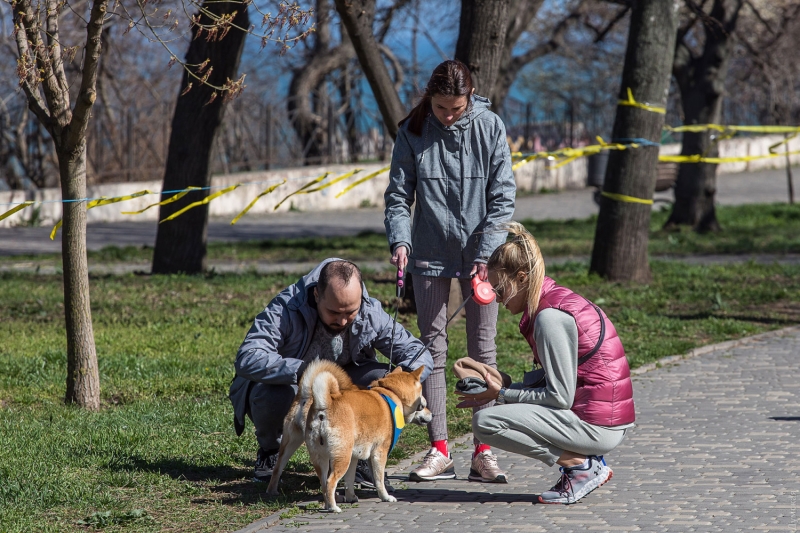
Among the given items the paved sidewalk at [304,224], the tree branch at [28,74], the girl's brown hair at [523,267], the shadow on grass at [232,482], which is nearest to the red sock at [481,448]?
the shadow on grass at [232,482]

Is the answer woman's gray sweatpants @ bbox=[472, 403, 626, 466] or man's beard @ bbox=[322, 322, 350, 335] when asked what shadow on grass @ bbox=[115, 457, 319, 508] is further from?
woman's gray sweatpants @ bbox=[472, 403, 626, 466]

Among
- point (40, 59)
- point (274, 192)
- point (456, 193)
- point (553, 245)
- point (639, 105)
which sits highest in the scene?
point (639, 105)

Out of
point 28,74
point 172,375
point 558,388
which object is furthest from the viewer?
point 172,375

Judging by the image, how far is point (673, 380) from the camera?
7273mm

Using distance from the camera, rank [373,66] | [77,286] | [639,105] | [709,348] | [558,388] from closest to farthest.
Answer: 1. [558,388]
2. [77,286]
3. [709,348]
4. [373,66]
5. [639,105]

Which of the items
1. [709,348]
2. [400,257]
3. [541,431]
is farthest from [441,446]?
[709,348]

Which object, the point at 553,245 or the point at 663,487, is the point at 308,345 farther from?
the point at 553,245

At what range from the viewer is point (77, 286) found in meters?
6.05

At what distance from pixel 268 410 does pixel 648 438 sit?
224cm

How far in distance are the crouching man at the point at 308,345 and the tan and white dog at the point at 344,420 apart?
201mm

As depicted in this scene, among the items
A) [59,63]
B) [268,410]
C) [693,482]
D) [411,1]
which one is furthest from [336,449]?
[411,1]

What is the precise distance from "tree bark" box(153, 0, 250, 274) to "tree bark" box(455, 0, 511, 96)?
3.27 meters

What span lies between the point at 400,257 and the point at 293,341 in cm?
64

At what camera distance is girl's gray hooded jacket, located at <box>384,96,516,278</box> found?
5.01 metres
